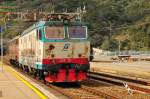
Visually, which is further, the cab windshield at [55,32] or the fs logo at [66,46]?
the cab windshield at [55,32]

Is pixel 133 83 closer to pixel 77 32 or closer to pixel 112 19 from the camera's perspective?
pixel 77 32

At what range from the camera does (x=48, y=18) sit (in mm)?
23984

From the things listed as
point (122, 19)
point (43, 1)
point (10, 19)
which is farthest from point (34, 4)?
point (10, 19)

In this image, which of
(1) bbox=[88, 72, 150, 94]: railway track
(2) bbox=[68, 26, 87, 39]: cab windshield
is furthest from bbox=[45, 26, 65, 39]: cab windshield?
(1) bbox=[88, 72, 150, 94]: railway track

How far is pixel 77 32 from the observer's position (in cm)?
2284

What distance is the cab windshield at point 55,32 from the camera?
73.8ft

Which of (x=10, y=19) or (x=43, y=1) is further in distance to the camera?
(x=43, y=1)

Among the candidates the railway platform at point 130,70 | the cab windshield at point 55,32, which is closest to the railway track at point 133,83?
the railway platform at point 130,70

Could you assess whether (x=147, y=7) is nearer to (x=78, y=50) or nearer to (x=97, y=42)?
(x=97, y=42)

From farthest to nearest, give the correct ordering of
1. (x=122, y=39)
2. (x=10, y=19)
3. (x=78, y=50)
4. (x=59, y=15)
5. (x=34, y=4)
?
(x=34, y=4) < (x=122, y=39) < (x=10, y=19) < (x=59, y=15) < (x=78, y=50)

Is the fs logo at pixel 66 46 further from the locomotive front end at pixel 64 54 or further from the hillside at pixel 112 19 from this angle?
the hillside at pixel 112 19

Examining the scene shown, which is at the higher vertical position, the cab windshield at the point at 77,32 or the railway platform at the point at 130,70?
the cab windshield at the point at 77,32

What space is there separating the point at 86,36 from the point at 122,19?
123 metres

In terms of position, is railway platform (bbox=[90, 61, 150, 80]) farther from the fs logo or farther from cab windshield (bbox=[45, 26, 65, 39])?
cab windshield (bbox=[45, 26, 65, 39])
